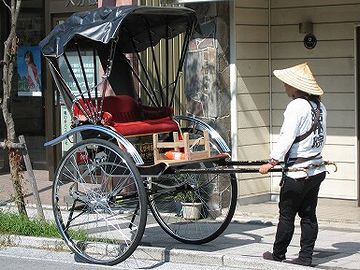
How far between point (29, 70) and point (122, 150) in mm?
7824

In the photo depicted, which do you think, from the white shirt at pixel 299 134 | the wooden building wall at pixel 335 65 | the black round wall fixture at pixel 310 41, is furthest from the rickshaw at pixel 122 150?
the black round wall fixture at pixel 310 41

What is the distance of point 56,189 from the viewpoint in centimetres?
901

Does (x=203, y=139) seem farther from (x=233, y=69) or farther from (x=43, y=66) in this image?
(x=43, y=66)

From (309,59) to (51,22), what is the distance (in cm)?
521

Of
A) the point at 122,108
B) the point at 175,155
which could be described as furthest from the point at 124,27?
the point at 175,155

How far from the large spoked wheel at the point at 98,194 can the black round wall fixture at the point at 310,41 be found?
12.6ft

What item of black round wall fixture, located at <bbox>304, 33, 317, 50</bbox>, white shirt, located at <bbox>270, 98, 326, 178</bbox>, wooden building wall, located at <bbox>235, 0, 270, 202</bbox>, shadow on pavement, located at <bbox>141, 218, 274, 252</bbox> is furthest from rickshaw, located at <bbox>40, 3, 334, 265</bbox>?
black round wall fixture, located at <bbox>304, 33, 317, 50</bbox>

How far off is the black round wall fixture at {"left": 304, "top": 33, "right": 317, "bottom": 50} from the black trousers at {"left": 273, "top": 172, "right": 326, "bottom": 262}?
3.93m

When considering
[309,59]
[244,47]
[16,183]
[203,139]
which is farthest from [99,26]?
[309,59]

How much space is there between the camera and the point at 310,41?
38.9 ft

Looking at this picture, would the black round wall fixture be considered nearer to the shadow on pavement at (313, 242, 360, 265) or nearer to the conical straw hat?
the shadow on pavement at (313, 242, 360, 265)

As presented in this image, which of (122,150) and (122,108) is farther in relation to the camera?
(122,108)

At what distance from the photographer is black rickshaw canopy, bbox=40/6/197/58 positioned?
8.73 m

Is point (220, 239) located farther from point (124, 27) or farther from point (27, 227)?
point (124, 27)
